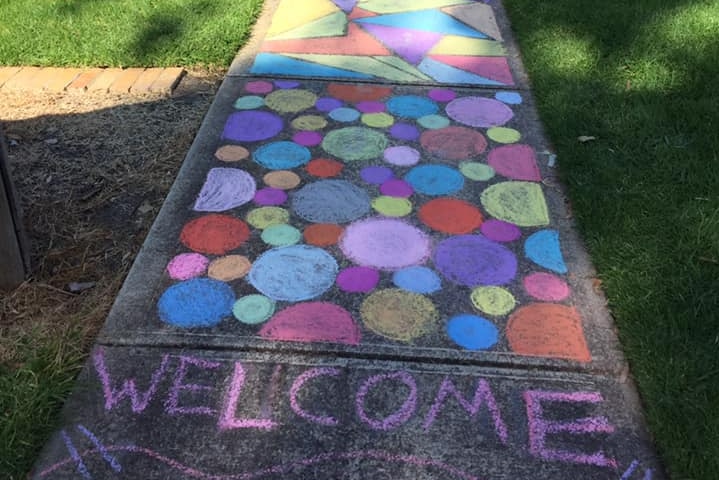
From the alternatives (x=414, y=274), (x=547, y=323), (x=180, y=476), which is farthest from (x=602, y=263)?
(x=180, y=476)

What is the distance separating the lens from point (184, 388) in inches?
84.0

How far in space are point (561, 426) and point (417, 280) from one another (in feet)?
2.48

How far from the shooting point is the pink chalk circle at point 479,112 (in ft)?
11.8

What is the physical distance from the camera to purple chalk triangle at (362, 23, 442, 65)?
14.1 feet

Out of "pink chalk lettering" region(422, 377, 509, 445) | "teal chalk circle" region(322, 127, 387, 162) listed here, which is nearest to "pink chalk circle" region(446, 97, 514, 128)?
"teal chalk circle" region(322, 127, 387, 162)

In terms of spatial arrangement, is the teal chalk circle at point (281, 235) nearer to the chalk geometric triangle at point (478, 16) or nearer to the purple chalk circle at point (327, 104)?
the purple chalk circle at point (327, 104)

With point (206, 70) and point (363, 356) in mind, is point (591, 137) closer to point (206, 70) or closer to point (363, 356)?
point (363, 356)

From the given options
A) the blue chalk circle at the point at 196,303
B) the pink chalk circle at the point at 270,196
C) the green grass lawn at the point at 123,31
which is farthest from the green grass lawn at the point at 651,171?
the green grass lawn at the point at 123,31

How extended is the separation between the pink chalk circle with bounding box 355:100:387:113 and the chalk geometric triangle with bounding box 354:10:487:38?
1160 mm

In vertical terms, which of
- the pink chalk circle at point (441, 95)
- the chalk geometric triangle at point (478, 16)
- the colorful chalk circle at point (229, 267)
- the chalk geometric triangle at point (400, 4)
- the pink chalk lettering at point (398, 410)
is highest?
the colorful chalk circle at point (229, 267)

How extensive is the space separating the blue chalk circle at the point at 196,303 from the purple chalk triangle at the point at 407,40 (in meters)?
2.23

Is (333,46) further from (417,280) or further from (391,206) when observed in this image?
(417,280)

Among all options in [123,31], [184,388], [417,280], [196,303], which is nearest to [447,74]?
[417,280]

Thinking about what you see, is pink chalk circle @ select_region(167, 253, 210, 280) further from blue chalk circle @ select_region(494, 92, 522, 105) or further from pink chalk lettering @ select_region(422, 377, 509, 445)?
blue chalk circle @ select_region(494, 92, 522, 105)
